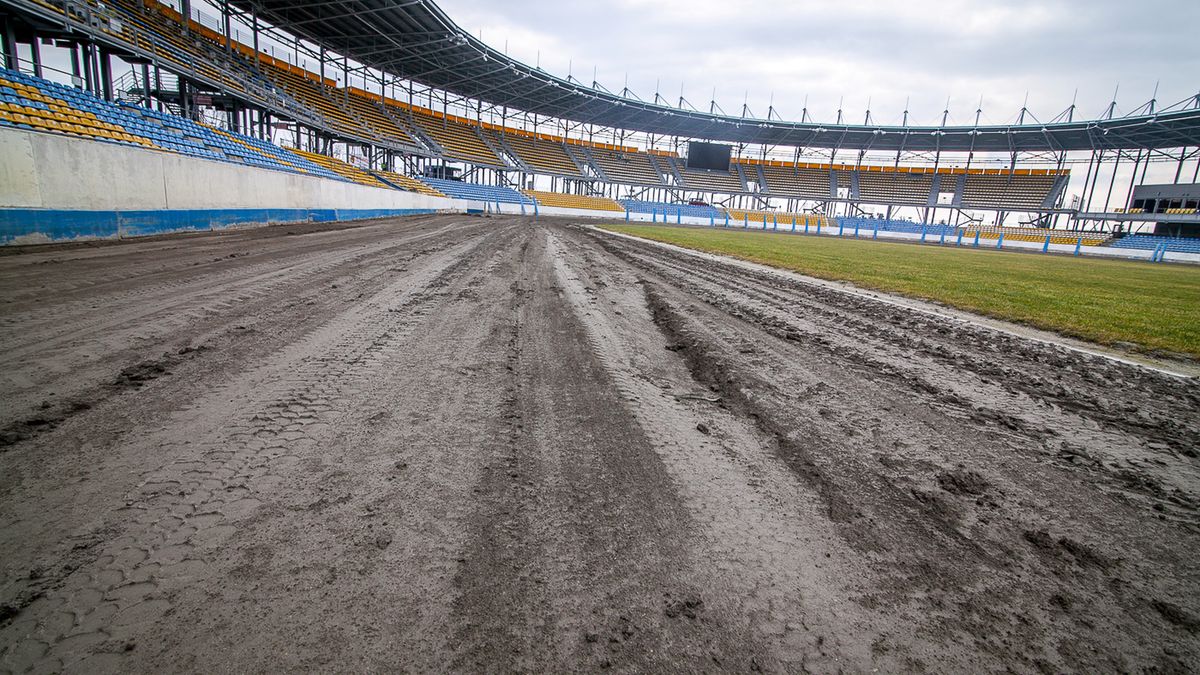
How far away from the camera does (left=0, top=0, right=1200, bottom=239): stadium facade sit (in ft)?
51.1

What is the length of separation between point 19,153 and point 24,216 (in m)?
1.02

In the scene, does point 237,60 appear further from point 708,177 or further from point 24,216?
point 708,177

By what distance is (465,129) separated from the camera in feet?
156

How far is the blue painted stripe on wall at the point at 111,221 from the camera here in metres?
7.78

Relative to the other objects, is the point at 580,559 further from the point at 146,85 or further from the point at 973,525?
the point at 146,85

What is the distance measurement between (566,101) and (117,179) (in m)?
42.5

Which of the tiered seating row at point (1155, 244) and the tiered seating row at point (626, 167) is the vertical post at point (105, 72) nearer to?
the tiered seating row at point (626, 167)

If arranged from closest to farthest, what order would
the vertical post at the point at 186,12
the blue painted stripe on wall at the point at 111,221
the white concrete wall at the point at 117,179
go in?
the blue painted stripe on wall at the point at 111,221 → the white concrete wall at the point at 117,179 → the vertical post at the point at 186,12

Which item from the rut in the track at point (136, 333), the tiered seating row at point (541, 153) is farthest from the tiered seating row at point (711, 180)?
the rut in the track at point (136, 333)

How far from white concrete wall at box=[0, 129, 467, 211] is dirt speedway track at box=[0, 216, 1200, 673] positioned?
6229mm

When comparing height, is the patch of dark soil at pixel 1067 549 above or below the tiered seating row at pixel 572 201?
below

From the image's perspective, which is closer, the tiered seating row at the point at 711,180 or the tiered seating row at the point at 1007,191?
the tiered seating row at the point at 1007,191

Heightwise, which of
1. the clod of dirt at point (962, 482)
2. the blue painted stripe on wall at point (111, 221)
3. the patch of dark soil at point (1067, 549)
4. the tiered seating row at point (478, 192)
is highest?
the tiered seating row at point (478, 192)

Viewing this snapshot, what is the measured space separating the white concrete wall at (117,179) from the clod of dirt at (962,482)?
12.3 m
